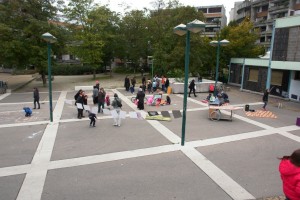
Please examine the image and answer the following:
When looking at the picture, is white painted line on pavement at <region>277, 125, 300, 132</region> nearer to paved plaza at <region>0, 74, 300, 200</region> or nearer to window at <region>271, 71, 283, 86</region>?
paved plaza at <region>0, 74, 300, 200</region>

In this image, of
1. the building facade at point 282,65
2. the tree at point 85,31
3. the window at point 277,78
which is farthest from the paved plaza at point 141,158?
the tree at point 85,31

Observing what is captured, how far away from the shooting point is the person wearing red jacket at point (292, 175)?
3.53m

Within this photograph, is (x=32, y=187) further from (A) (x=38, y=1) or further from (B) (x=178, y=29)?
(A) (x=38, y=1)

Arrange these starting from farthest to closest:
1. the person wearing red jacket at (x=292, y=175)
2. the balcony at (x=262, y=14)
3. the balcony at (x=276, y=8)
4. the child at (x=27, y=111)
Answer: the balcony at (x=262, y=14), the balcony at (x=276, y=8), the child at (x=27, y=111), the person wearing red jacket at (x=292, y=175)

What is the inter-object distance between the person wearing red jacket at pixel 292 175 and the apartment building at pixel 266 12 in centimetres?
4922

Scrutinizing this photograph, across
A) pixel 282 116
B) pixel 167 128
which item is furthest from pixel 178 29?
pixel 282 116

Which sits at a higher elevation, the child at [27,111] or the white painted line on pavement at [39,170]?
the child at [27,111]

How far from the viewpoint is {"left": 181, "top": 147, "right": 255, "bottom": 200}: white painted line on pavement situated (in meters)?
6.11

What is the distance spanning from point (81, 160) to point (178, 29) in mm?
5698

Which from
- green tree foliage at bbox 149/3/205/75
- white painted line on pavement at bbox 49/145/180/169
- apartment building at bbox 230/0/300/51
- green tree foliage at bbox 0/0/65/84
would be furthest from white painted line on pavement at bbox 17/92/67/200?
apartment building at bbox 230/0/300/51

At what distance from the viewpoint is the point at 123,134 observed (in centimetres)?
1073

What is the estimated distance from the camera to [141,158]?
8.20m

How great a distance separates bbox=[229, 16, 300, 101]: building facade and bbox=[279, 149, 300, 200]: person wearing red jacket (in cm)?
1732

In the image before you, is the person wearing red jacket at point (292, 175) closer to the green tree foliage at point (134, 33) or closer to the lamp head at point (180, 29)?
the lamp head at point (180, 29)
